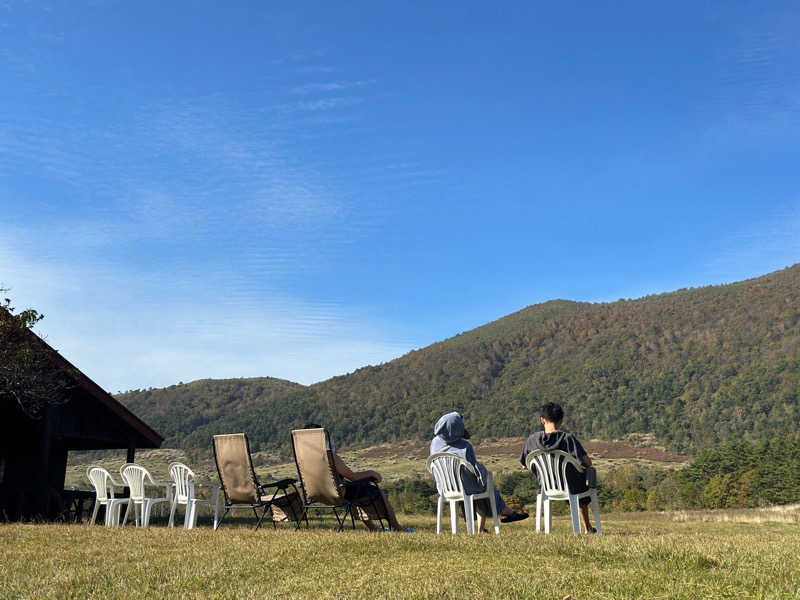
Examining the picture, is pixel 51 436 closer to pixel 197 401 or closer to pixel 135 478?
pixel 135 478

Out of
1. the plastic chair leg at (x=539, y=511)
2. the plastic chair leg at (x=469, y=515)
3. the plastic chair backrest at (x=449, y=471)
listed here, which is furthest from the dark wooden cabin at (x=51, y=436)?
the plastic chair leg at (x=539, y=511)

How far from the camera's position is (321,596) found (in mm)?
4227

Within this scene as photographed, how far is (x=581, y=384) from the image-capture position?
239 feet

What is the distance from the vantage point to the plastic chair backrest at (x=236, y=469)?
9141 mm

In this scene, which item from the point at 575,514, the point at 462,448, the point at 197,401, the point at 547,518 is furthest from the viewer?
the point at 197,401

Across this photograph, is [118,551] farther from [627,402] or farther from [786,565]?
[627,402]

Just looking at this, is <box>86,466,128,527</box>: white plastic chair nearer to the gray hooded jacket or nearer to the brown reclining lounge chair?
the brown reclining lounge chair

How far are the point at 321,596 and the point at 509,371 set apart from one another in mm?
76000

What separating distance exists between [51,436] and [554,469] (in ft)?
33.0

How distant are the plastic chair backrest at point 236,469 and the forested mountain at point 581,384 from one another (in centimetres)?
5382

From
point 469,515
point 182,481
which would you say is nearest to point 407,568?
point 469,515

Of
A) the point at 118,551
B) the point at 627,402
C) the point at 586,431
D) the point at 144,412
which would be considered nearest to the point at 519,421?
the point at 586,431

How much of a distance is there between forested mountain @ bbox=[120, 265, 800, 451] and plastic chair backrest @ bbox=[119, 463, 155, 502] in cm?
5401

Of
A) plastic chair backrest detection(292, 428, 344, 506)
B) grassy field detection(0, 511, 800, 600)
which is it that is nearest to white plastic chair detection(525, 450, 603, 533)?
grassy field detection(0, 511, 800, 600)
